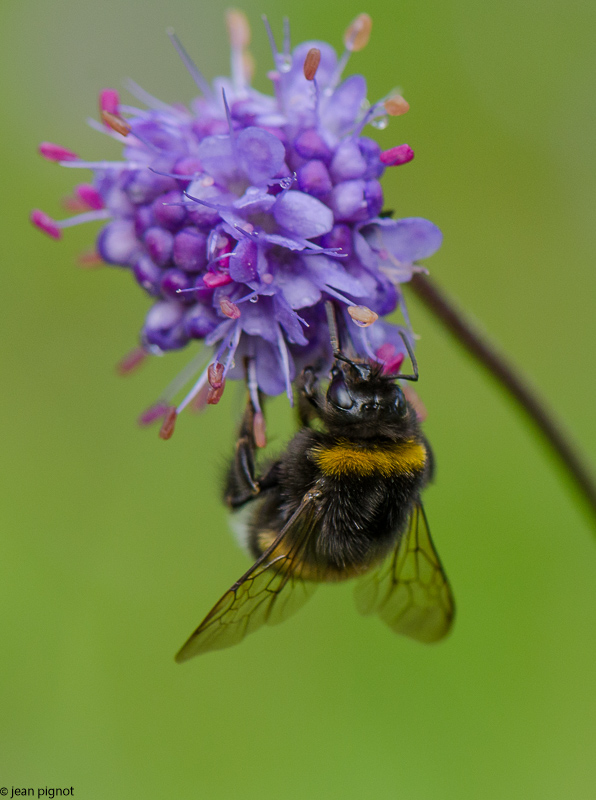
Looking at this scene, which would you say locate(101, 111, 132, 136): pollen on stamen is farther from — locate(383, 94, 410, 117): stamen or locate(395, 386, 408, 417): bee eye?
locate(395, 386, 408, 417): bee eye

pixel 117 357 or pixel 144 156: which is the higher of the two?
pixel 117 357

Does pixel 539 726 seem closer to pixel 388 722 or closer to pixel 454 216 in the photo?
pixel 388 722

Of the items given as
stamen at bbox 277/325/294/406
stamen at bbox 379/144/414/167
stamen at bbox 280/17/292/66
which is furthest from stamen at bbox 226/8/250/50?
stamen at bbox 277/325/294/406

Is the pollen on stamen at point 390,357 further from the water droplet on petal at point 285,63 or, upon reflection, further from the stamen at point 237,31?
the stamen at point 237,31

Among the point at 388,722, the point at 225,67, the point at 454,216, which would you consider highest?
the point at 225,67

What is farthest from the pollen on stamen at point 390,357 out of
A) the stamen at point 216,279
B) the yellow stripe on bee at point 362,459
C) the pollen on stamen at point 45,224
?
the pollen on stamen at point 45,224

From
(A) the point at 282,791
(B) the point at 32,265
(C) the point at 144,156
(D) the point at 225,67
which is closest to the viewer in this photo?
(C) the point at 144,156

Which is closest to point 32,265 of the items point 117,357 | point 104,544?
point 117,357
